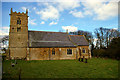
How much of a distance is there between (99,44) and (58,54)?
25.7 meters

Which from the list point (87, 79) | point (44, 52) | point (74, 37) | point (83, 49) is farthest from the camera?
point (74, 37)

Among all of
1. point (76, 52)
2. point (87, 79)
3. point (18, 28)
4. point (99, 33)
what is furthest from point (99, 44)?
point (87, 79)

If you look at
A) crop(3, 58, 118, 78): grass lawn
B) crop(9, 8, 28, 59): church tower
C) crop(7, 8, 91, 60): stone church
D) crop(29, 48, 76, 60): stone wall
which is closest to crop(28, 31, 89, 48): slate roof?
crop(7, 8, 91, 60): stone church

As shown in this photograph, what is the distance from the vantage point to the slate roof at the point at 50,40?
24.6m

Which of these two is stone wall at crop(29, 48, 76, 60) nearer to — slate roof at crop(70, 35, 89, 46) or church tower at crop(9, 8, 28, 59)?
church tower at crop(9, 8, 28, 59)

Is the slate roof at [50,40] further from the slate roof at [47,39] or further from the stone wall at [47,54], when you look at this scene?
the stone wall at [47,54]

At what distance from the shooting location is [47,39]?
26.5 meters

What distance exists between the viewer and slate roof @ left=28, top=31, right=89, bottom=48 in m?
24.6

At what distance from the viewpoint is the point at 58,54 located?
81.4 feet

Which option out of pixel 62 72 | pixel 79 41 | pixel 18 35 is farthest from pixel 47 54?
pixel 62 72

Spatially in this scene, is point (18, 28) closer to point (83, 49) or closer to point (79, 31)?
point (83, 49)

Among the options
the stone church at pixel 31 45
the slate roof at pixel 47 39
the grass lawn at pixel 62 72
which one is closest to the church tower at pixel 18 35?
the stone church at pixel 31 45

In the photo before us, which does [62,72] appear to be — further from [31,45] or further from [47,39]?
[47,39]

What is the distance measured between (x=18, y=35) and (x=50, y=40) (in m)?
8.81
